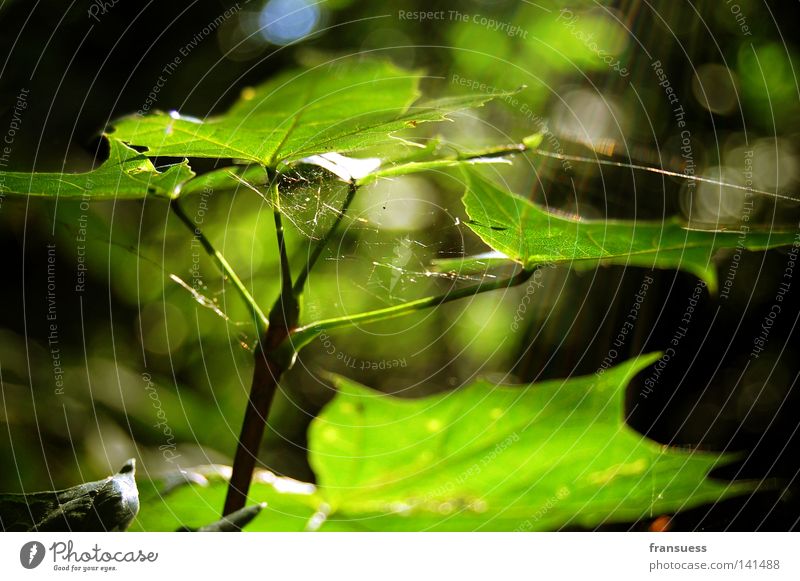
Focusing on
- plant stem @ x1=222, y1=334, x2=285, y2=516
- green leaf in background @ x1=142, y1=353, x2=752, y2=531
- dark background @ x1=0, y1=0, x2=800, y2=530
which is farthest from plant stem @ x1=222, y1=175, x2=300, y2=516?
dark background @ x1=0, y1=0, x2=800, y2=530

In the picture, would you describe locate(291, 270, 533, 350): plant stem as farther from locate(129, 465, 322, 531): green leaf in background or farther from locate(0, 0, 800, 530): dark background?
locate(0, 0, 800, 530): dark background

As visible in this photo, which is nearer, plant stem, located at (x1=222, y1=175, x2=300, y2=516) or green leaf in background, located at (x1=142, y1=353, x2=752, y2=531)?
plant stem, located at (x1=222, y1=175, x2=300, y2=516)

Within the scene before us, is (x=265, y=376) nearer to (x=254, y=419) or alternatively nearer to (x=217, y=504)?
(x=254, y=419)
